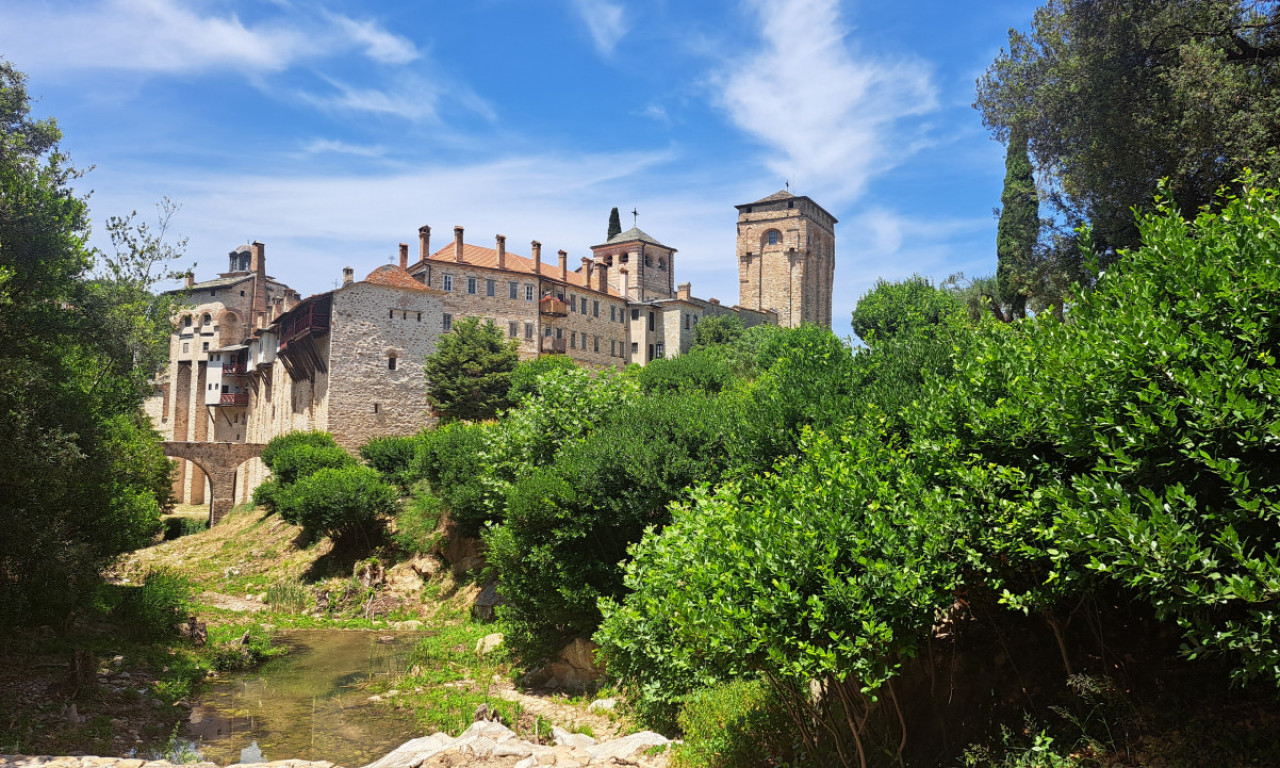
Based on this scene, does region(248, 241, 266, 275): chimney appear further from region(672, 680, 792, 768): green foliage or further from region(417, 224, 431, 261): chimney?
region(672, 680, 792, 768): green foliage

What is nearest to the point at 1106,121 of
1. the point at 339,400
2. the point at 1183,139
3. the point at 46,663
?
the point at 1183,139

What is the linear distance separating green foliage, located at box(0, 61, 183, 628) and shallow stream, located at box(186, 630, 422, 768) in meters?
4.06

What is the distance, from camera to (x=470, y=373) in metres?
44.5

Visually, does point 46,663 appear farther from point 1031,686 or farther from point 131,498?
point 1031,686

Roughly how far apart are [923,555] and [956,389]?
2.11 metres

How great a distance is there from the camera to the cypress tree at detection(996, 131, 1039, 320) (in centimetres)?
2827

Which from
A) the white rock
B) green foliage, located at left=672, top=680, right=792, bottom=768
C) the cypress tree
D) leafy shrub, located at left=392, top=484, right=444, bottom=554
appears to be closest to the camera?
green foliage, located at left=672, top=680, right=792, bottom=768

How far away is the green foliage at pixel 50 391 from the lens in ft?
44.5

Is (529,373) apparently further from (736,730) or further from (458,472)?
(736,730)

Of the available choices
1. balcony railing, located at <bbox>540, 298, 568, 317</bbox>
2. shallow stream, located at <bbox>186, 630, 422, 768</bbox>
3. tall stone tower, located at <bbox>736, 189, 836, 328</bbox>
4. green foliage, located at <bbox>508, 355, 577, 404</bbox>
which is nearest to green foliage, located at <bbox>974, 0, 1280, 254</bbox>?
shallow stream, located at <bbox>186, 630, 422, 768</bbox>

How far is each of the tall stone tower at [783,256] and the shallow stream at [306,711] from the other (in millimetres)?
57518

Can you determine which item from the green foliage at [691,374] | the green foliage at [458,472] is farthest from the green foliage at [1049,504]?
the green foliage at [691,374]

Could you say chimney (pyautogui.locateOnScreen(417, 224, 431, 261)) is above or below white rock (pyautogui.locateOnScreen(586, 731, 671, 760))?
above

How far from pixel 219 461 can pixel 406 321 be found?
13835 millimetres
